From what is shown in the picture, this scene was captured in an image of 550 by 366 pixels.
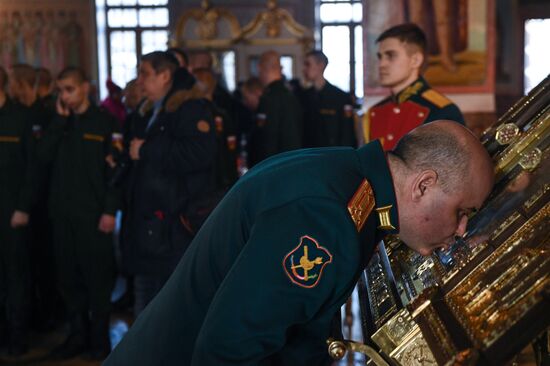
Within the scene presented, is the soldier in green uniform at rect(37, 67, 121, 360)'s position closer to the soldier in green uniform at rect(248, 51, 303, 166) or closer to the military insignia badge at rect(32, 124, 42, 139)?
the military insignia badge at rect(32, 124, 42, 139)

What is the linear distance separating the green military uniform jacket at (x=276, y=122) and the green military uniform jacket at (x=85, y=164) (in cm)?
225

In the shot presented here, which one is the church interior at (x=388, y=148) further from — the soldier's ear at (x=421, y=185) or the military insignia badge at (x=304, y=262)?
the military insignia badge at (x=304, y=262)

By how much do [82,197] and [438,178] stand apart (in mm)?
3253

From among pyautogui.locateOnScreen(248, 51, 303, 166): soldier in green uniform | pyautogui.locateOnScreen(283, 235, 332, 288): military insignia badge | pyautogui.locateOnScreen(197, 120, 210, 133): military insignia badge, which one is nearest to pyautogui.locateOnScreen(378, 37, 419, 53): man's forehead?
pyautogui.locateOnScreen(197, 120, 210, 133): military insignia badge

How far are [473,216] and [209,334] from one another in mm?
824

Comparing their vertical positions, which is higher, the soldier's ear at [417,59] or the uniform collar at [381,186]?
the soldier's ear at [417,59]

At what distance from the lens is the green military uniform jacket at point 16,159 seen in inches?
195

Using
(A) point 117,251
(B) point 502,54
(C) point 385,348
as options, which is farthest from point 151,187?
(B) point 502,54

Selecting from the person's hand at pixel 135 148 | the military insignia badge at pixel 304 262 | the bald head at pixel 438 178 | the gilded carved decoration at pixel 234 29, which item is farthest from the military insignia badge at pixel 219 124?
the gilded carved decoration at pixel 234 29

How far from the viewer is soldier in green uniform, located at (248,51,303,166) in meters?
6.84

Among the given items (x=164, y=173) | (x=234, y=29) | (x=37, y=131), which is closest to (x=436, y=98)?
(x=164, y=173)

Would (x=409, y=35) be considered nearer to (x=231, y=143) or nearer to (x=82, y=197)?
(x=82, y=197)

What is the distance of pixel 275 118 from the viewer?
6.85 metres

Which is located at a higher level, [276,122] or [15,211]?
[276,122]
